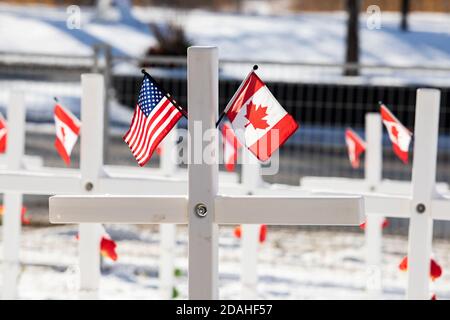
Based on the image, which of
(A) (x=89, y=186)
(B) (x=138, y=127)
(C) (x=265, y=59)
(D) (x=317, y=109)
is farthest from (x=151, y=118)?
(C) (x=265, y=59)

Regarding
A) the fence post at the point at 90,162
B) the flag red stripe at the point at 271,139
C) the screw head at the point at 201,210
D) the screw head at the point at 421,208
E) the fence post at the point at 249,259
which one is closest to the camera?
the screw head at the point at 201,210

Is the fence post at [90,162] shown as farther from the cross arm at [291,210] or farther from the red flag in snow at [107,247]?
the cross arm at [291,210]

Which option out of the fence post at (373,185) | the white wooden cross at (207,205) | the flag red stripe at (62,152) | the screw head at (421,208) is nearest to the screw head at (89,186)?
the flag red stripe at (62,152)

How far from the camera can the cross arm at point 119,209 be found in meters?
4.19

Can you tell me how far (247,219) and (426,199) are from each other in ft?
5.73

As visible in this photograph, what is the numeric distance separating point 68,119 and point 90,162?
0.58 metres

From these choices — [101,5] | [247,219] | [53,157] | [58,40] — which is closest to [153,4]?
[101,5]

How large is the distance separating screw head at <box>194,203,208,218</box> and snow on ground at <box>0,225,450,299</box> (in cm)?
327

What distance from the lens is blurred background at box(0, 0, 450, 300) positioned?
15.8 m

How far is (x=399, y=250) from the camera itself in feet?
34.4

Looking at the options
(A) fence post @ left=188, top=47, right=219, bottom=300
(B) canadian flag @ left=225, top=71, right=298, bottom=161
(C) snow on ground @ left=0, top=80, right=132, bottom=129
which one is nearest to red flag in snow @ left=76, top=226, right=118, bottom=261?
(B) canadian flag @ left=225, top=71, right=298, bottom=161

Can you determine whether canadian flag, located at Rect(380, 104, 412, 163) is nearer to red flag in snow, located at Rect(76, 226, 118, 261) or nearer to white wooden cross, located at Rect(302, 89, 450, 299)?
white wooden cross, located at Rect(302, 89, 450, 299)

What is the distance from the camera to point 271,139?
4.61 m
